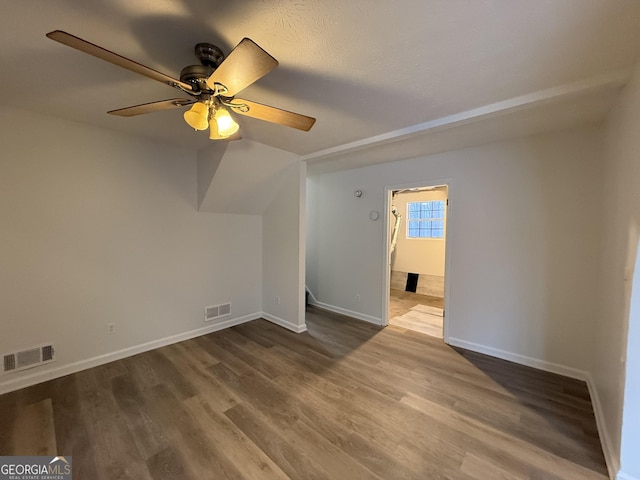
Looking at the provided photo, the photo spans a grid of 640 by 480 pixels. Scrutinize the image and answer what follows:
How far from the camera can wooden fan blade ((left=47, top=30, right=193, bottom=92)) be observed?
98 centimetres

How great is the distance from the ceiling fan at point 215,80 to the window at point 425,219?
531 cm

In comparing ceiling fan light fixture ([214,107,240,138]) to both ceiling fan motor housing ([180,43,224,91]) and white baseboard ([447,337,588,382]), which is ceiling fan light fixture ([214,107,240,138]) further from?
white baseboard ([447,337,588,382])

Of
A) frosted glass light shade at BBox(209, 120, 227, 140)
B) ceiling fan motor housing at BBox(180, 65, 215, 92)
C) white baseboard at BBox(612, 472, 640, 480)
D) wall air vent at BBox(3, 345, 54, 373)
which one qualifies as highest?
ceiling fan motor housing at BBox(180, 65, 215, 92)

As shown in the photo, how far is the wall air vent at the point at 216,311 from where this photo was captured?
11.5ft

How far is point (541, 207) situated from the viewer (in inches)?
104

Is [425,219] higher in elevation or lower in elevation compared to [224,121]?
lower

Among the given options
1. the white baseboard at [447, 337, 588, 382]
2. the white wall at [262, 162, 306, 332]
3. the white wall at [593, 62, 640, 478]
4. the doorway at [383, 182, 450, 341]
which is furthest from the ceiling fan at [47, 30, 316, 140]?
the doorway at [383, 182, 450, 341]

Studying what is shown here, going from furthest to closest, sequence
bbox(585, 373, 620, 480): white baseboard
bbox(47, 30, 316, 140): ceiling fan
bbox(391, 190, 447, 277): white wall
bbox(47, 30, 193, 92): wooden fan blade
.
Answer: bbox(391, 190, 447, 277): white wall < bbox(585, 373, 620, 480): white baseboard < bbox(47, 30, 316, 140): ceiling fan < bbox(47, 30, 193, 92): wooden fan blade

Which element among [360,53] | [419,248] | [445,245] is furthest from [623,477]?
[419,248]

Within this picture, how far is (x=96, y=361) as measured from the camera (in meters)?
2.63

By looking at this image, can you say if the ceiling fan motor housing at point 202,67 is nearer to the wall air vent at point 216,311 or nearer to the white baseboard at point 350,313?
the wall air vent at point 216,311

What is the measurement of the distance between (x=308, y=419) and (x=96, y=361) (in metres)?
2.30

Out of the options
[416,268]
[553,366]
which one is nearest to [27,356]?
[553,366]

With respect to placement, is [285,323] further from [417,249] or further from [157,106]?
[417,249]
